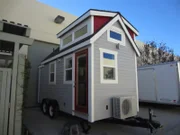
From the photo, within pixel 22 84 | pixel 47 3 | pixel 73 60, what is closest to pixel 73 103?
pixel 73 60

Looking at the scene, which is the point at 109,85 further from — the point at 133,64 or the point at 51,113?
the point at 51,113

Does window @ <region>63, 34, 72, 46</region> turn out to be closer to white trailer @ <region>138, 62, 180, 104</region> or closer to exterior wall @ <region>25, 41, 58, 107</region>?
exterior wall @ <region>25, 41, 58, 107</region>

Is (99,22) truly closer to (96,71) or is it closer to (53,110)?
(96,71)

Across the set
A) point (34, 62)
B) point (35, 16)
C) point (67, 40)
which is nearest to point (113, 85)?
point (67, 40)

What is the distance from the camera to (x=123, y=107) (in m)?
4.68

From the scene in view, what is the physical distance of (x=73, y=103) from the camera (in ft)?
17.7

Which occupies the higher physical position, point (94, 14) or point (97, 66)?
point (94, 14)

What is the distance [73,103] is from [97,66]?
68.7 inches

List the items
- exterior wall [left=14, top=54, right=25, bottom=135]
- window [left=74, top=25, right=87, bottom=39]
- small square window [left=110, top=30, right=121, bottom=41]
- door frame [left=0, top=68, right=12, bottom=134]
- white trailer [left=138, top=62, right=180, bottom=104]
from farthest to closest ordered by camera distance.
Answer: white trailer [left=138, top=62, right=180, bottom=104]
window [left=74, top=25, right=87, bottom=39]
small square window [left=110, top=30, right=121, bottom=41]
exterior wall [left=14, top=54, right=25, bottom=135]
door frame [left=0, top=68, right=12, bottom=134]

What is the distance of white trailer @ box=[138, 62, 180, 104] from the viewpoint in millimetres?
7551

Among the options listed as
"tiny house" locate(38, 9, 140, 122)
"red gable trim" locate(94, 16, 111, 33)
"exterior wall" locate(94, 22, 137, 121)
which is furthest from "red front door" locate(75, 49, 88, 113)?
"red gable trim" locate(94, 16, 111, 33)

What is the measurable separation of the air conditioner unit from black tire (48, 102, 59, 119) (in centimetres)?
289

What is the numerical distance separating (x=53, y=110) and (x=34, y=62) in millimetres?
4970

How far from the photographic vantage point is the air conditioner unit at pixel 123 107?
4.61 m
